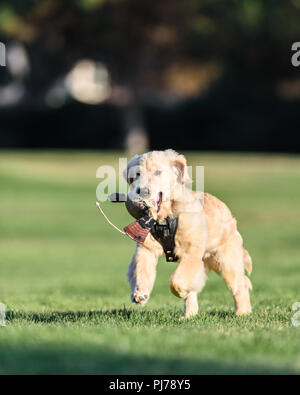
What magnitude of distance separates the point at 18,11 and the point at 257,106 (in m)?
13.9

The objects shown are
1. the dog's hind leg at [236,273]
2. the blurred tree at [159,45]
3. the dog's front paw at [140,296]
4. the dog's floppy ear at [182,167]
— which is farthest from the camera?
the blurred tree at [159,45]

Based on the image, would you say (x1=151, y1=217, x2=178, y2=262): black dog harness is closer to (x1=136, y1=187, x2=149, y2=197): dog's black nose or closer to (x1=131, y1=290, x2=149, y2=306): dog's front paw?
(x1=136, y1=187, x2=149, y2=197): dog's black nose

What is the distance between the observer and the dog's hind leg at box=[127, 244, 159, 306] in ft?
19.8

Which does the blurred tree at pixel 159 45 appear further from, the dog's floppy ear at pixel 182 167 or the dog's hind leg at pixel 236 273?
the dog's floppy ear at pixel 182 167

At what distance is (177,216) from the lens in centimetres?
628

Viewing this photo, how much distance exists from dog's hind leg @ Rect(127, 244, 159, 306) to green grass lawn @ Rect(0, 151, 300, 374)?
9.1 inches

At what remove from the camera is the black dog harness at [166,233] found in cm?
621

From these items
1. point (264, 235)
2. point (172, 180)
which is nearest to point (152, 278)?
point (172, 180)

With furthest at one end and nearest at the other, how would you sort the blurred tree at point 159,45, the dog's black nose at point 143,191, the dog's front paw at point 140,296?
the blurred tree at point 159,45 → the dog's black nose at point 143,191 → the dog's front paw at point 140,296

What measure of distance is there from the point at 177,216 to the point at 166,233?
17 cm

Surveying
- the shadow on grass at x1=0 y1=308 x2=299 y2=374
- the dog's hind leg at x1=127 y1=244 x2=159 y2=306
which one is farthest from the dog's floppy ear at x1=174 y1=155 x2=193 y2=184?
the shadow on grass at x1=0 y1=308 x2=299 y2=374

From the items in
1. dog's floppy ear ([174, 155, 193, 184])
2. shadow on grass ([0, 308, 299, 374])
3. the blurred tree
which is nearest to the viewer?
shadow on grass ([0, 308, 299, 374])

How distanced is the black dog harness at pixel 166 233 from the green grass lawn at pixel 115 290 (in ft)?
1.98

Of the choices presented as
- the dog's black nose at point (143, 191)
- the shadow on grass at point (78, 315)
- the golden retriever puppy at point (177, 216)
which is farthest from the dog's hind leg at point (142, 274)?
the dog's black nose at point (143, 191)
